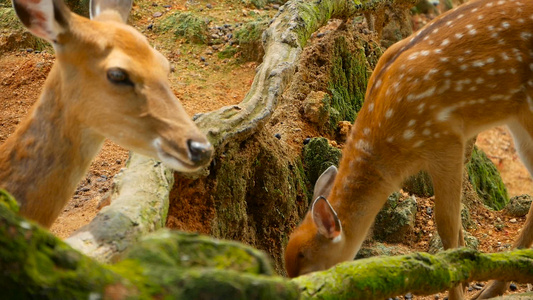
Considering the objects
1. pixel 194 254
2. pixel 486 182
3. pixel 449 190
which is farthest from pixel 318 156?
pixel 194 254

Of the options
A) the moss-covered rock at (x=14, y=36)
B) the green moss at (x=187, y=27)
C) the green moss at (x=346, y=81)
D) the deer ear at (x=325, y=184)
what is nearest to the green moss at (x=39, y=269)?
the deer ear at (x=325, y=184)

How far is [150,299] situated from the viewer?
1.90 m

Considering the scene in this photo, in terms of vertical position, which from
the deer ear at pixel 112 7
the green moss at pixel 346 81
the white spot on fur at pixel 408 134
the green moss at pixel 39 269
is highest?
the green moss at pixel 39 269

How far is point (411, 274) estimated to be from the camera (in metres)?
3.46

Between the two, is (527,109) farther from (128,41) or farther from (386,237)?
(128,41)

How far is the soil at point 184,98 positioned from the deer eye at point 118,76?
1938mm

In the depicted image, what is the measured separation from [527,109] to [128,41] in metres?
3.45

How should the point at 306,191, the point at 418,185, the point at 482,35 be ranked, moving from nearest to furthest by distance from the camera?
the point at 482,35, the point at 306,191, the point at 418,185

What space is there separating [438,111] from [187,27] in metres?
4.33

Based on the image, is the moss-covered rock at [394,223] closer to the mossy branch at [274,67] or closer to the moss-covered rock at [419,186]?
the moss-covered rock at [419,186]

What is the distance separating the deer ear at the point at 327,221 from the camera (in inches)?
195

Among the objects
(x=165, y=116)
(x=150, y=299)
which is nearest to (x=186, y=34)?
(x=165, y=116)

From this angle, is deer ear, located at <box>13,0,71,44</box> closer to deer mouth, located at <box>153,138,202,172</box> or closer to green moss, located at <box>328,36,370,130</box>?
deer mouth, located at <box>153,138,202,172</box>

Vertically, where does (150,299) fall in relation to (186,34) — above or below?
above
